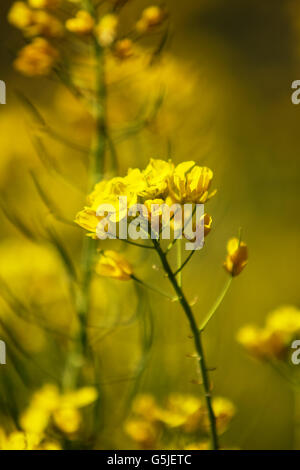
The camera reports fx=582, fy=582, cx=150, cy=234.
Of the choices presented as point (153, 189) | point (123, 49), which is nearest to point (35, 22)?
point (123, 49)

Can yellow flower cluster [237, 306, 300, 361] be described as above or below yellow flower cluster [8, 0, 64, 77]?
below

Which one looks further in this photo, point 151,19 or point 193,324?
point 151,19

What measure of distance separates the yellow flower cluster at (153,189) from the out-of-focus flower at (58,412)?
29 centimetres

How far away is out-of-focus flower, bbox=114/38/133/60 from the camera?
0.77 m

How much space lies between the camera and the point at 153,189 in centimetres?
55

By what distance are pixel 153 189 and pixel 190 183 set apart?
0.13 ft

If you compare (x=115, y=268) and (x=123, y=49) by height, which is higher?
(x=123, y=49)

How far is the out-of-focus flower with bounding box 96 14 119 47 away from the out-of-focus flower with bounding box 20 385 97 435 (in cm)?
47

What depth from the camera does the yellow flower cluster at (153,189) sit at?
54 cm

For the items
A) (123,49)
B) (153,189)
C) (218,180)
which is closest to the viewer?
(153,189)

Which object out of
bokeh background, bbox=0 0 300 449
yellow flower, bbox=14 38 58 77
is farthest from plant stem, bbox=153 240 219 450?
yellow flower, bbox=14 38 58 77

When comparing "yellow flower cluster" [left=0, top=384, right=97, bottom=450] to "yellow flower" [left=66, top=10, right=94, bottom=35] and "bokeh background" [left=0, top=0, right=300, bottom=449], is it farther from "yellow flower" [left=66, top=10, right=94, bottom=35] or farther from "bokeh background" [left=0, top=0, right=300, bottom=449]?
"yellow flower" [left=66, top=10, right=94, bottom=35]

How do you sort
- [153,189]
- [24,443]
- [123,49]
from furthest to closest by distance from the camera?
1. [123,49]
2. [24,443]
3. [153,189]

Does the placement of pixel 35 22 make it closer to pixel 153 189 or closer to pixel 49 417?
pixel 153 189
